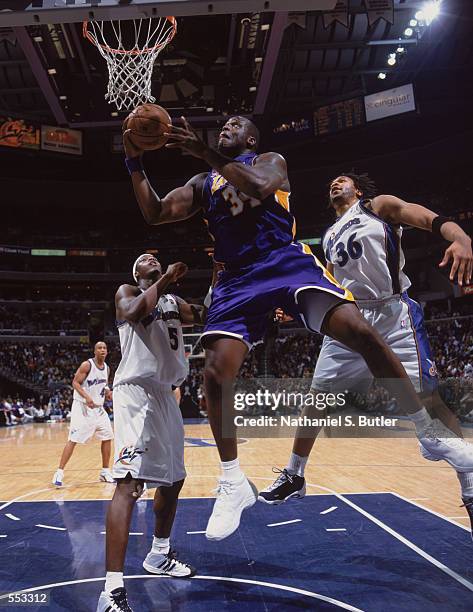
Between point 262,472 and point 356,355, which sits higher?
point 356,355

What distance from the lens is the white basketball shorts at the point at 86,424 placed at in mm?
7016

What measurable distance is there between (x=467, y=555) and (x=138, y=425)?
95.8 inches

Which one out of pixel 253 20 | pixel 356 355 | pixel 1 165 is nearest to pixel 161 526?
pixel 356 355

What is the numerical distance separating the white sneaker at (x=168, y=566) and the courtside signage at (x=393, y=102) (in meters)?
18.4

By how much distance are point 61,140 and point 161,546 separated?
1883 cm

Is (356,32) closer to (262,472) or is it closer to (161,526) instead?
(262,472)

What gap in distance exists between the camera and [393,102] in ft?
62.2

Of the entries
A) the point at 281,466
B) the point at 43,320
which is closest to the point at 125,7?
the point at 281,466

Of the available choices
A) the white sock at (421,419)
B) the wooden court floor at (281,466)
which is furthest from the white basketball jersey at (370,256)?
the wooden court floor at (281,466)

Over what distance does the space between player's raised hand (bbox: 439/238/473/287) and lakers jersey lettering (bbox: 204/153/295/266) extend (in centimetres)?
84

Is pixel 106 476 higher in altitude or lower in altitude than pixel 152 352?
lower

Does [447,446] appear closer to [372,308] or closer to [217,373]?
[372,308]

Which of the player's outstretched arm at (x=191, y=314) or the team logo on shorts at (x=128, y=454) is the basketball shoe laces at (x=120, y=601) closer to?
the team logo on shorts at (x=128, y=454)

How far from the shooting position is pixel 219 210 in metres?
2.97
